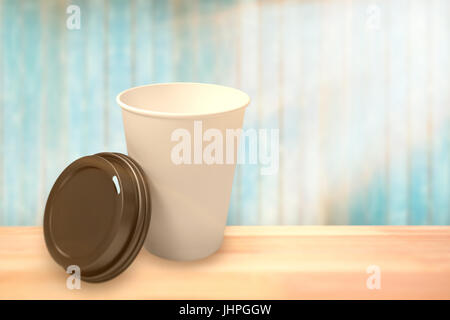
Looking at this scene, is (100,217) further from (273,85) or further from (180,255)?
(273,85)

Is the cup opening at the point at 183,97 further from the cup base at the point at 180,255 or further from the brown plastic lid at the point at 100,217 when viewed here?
the cup base at the point at 180,255

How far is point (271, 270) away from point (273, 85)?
451 mm

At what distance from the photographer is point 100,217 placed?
902 mm

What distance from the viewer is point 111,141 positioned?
3.94 ft

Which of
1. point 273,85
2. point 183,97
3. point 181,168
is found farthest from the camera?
point 273,85

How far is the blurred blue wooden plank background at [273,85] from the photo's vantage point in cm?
118

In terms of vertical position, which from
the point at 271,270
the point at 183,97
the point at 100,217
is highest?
the point at 183,97

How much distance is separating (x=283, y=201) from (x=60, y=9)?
2.24 ft

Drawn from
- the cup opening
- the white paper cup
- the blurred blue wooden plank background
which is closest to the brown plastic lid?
the white paper cup

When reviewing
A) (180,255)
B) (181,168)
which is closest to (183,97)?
(181,168)

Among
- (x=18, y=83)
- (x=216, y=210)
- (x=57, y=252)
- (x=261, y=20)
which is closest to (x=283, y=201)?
(x=216, y=210)

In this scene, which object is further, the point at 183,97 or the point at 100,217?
the point at 183,97

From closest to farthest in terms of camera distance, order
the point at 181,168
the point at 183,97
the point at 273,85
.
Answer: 1. the point at 181,168
2. the point at 183,97
3. the point at 273,85

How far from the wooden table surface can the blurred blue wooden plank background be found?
0.15 metres
